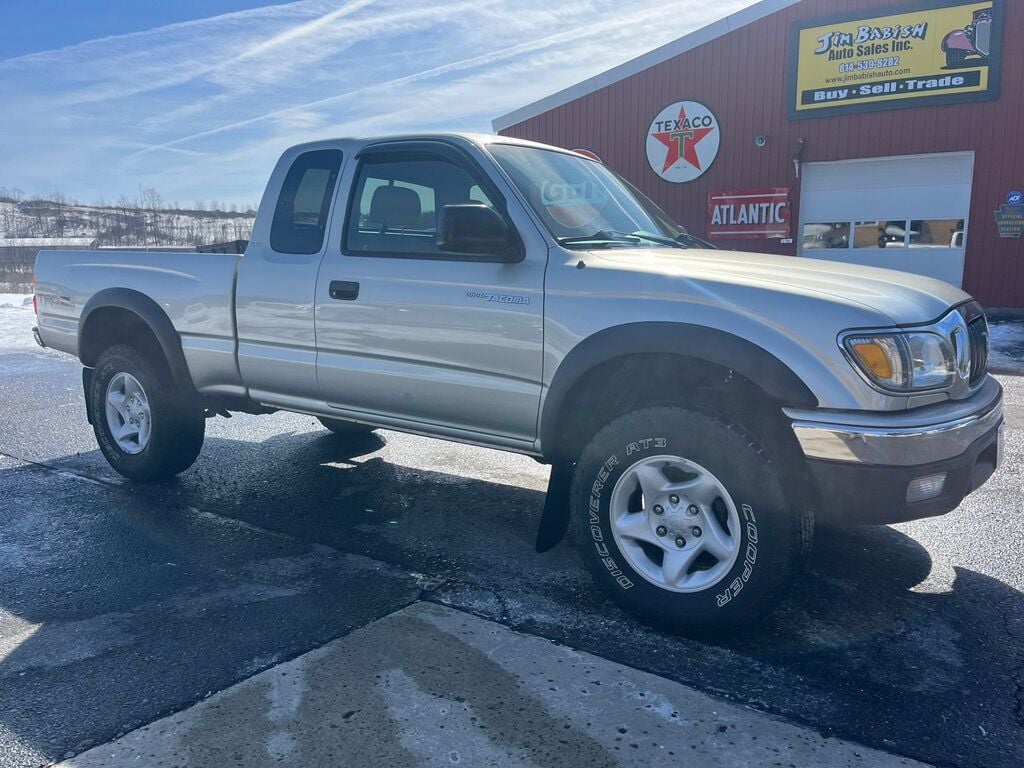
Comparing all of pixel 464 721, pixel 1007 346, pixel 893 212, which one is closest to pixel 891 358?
pixel 464 721

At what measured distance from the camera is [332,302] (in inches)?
166

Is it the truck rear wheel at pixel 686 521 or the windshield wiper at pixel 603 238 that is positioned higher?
the windshield wiper at pixel 603 238

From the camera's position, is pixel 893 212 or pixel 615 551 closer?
pixel 615 551

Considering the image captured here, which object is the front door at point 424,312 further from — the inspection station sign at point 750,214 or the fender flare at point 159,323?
the inspection station sign at point 750,214

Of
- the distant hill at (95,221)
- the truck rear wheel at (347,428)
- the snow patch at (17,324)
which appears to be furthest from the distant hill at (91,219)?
the truck rear wheel at (347,428)

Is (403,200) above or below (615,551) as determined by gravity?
above

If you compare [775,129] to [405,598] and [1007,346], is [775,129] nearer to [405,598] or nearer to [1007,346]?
[1007,346]

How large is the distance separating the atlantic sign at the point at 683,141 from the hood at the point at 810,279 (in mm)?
13701

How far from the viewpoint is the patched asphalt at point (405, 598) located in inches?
108

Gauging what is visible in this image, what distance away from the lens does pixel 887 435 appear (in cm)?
279

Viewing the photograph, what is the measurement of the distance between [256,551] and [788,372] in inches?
107

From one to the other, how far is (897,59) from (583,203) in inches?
522

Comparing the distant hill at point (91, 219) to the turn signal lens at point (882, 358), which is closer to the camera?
the turn signal lens at point (882, 358)

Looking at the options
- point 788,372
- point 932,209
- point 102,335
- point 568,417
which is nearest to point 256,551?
point 568,417
